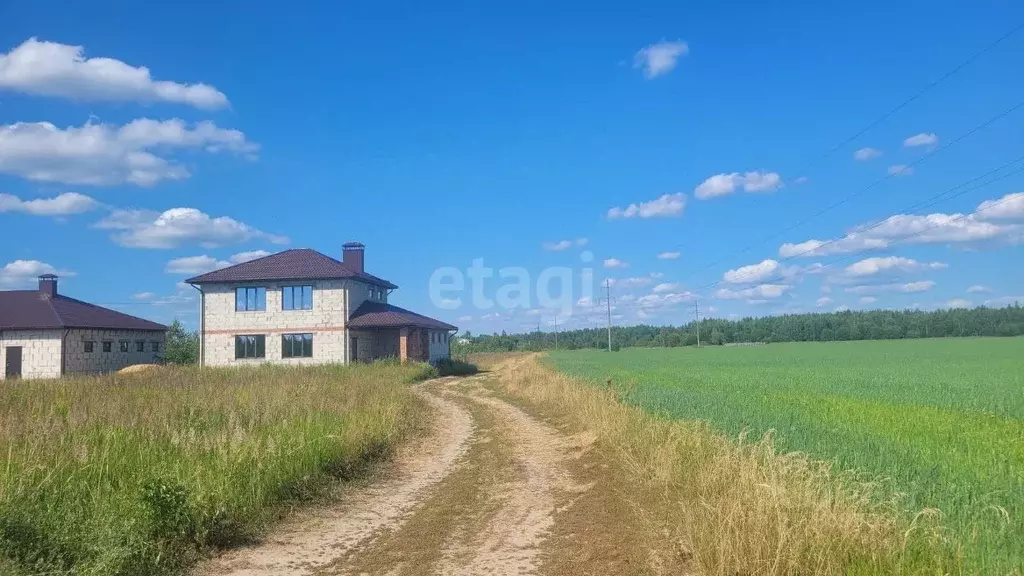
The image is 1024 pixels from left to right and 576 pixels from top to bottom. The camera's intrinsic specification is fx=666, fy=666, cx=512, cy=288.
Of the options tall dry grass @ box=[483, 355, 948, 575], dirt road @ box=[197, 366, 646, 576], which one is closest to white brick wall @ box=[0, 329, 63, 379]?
dirt road @ box=[197, 366, 646, 576]

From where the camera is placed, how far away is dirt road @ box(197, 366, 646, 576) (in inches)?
242

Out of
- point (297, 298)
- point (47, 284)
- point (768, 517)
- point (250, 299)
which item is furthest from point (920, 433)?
point (47, 284)

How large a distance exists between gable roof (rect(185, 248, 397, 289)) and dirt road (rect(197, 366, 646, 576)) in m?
25.9

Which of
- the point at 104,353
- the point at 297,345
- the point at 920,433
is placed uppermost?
the point at 297,345

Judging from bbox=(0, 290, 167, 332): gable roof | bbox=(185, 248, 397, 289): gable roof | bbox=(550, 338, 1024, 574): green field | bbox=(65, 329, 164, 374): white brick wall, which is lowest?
bbox=(550, 338, 1024, 574): green field

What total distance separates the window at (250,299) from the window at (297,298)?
119cm

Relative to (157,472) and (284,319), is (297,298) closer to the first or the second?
(284,319)

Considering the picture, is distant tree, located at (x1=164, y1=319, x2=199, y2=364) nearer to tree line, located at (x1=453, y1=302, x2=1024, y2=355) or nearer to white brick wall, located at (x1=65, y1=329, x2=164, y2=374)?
white brick wall, located at (x1=65, y1=329, x2=164, y2=374)

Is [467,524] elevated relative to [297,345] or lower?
lower

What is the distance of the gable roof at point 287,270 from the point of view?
36.7m

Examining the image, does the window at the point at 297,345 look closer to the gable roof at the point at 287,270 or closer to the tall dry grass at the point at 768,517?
the gable roof at the point at 287,270

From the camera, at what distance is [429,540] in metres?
6.91

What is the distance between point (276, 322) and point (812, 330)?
100371mm

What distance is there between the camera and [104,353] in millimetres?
37531
